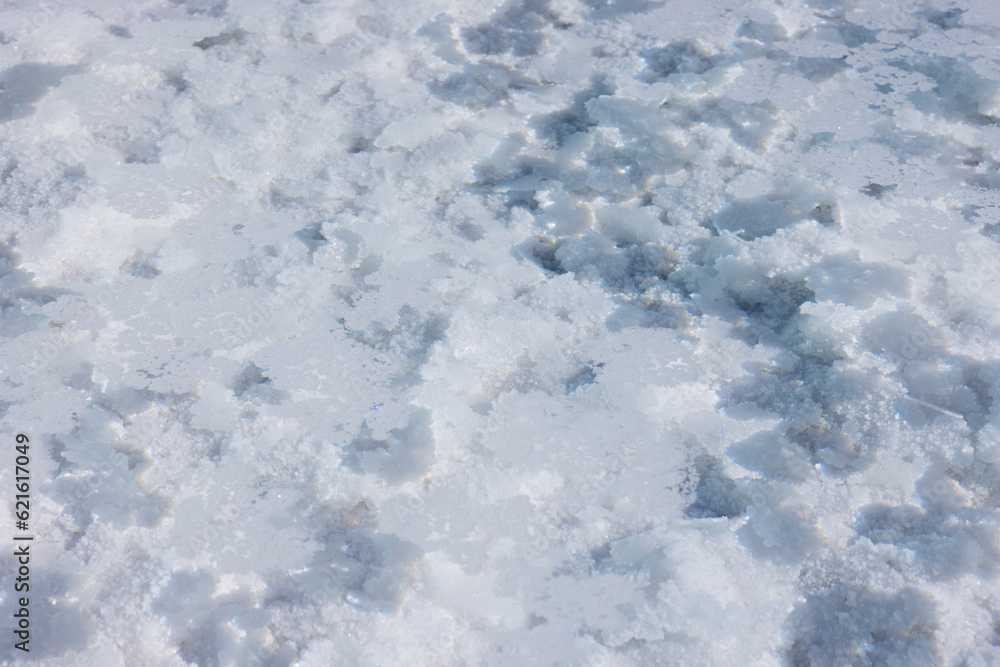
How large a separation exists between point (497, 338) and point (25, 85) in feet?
4.25

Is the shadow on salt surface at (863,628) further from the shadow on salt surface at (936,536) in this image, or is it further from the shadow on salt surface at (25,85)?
the shadow on salt surface at (25,85)

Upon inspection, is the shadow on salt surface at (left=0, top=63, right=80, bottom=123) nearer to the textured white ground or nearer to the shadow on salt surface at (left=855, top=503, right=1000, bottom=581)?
the textured white ground

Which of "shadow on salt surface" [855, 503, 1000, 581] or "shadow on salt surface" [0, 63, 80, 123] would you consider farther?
"shadow on salt surface" [0, 63, 80, 123]

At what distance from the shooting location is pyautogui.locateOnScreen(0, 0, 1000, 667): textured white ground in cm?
94

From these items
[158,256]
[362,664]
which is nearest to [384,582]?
[362,664]

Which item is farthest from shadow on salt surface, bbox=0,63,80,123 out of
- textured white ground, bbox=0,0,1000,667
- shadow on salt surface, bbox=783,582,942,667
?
shadow on salt surface, bbox=783,582,942,667

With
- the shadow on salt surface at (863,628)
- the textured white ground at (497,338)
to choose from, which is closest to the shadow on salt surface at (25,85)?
the textured white ground at (497,338)

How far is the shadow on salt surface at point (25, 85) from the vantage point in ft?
5.07

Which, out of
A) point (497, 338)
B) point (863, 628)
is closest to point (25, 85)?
point (497, 338)

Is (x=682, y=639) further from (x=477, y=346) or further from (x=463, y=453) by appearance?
(x=477, y=346)

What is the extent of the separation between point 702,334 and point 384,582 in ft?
2.21

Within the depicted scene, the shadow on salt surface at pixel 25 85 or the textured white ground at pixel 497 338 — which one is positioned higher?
the shadow on salt surface at pixel 25 85

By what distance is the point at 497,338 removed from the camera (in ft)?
3.92

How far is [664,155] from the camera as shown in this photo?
151cm
